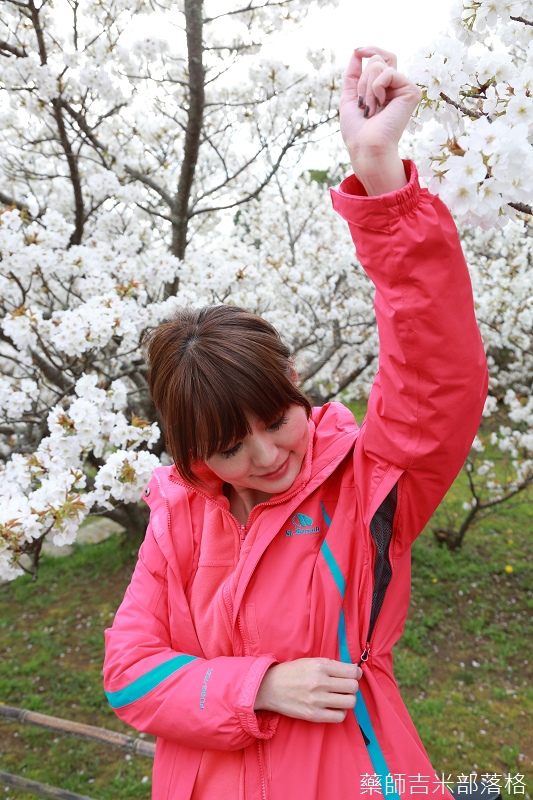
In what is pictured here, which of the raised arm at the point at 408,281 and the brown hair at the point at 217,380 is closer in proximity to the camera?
the raised arm at the point at 408,281

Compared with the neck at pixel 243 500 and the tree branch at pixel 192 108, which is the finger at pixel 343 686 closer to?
the neck at pixel 243 500

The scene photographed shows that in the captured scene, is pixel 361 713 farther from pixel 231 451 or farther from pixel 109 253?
pixel 109 253

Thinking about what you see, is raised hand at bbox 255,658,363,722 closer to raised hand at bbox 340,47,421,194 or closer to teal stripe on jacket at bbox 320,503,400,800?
teal stripe on jacket at bbox 320,503,400,800

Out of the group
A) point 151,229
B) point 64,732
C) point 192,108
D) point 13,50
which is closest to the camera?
point 64,732

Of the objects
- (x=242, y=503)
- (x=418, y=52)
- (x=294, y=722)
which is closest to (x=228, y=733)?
(x=294, y=722)

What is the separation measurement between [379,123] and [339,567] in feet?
2.73

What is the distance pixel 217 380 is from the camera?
3.64 feet

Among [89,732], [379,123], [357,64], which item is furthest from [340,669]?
[89,732]

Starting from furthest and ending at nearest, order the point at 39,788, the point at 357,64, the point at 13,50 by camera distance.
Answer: the point at 13,50 → the point at 39,788 → the point at 357,64

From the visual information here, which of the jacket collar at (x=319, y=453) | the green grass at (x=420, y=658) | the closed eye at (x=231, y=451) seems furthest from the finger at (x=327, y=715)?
the green grass at (x=420, y=658)

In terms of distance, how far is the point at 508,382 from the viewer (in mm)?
A: 7539

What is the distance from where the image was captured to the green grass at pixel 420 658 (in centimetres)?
319

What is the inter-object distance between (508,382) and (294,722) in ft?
23.7

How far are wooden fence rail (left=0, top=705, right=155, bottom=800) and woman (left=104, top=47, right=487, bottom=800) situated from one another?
5.60 ft
